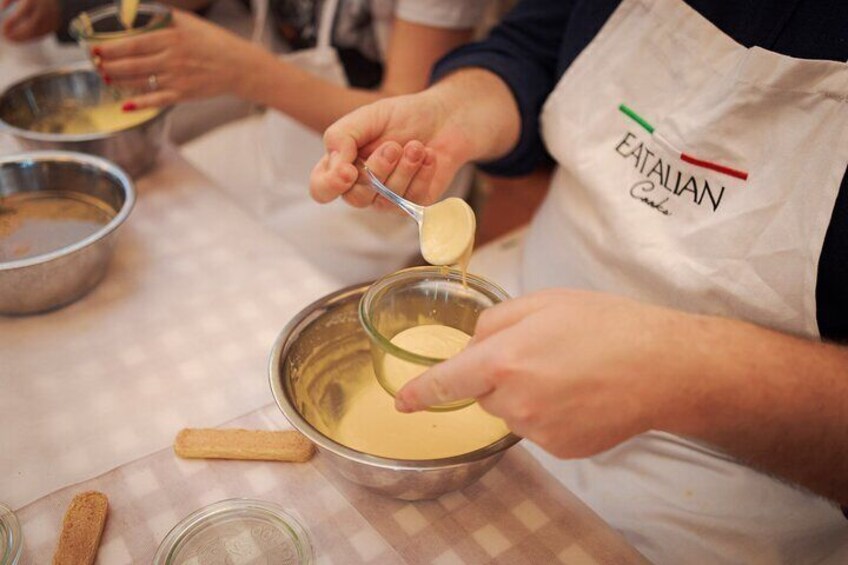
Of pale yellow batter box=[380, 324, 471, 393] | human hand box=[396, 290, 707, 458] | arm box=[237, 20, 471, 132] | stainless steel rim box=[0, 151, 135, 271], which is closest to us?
human hand box=[396, 290, 707, 458]

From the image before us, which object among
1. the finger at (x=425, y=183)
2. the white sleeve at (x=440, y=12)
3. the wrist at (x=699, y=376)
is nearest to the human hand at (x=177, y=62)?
the white sleeve at (x=440, y=12)

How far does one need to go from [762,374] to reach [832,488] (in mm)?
170

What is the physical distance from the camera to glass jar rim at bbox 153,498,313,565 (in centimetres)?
62

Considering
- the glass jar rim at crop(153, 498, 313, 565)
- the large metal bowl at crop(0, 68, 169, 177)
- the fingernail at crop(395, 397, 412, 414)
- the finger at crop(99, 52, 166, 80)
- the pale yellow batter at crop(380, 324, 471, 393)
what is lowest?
the glass jar rim at crop(153, 498, 313, 565)

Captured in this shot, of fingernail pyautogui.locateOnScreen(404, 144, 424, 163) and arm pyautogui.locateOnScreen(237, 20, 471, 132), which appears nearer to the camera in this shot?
fingernail pyautogui.locateOnScreen(404, 144, 424, 163)

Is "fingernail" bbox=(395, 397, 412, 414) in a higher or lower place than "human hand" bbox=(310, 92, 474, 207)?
lower

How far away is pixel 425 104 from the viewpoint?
2.94 ft

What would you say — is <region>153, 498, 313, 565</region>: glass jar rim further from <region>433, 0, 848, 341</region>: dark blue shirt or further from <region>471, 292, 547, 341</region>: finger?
<region>433, 0, 848, 341</region>: dark blue shirt

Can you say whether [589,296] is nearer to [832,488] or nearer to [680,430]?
[680,430]

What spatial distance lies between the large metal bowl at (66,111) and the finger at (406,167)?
1.56 feet

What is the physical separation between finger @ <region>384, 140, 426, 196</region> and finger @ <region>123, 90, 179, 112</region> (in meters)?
0.50

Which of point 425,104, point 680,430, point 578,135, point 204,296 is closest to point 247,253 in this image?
point 204,296

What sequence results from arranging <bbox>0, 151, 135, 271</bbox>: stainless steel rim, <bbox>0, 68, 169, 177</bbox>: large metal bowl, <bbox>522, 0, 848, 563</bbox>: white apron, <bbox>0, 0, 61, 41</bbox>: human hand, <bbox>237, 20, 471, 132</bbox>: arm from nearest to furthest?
<bbox>522, 0, 848, 563</bbox>: white apron < <bbox>0, 151, 135, 271</bbox>: stainless steel rim < <bbox>0, 68, 169, 177</bbox>: large metal bowl < <bbox>237, 20, 471, 132</bbox>: arm < <bbox>0, 0, 61, 41</bbox>: human hand

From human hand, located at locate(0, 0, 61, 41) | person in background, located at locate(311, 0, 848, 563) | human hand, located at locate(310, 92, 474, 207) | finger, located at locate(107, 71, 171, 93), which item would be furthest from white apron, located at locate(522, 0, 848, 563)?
human hand, located at locate(0, 0, 61, 41)
